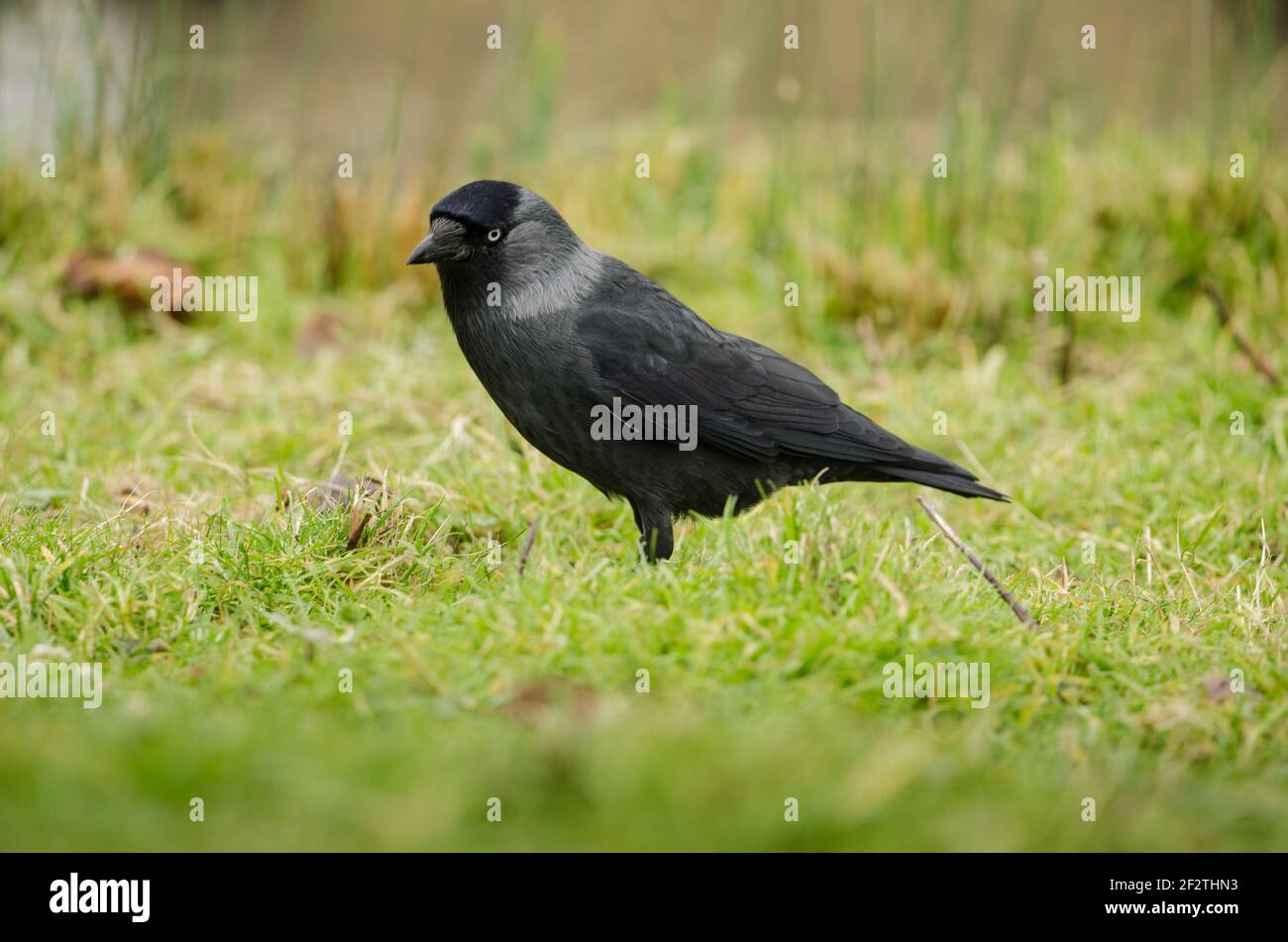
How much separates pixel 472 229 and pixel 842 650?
1649 mm

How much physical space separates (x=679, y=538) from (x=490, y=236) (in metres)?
1.12

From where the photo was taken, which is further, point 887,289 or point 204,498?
point 887,289

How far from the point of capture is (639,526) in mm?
3869

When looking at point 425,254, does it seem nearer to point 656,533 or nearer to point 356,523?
point 356,523

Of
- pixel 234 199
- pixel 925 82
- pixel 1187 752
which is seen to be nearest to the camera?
pixel 1187 752

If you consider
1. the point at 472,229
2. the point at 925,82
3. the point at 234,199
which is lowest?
the point at 472,229

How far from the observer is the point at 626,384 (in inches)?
145

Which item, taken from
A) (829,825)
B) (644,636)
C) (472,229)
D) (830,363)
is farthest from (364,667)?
(830,363)

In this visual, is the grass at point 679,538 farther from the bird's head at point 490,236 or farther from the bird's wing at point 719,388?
the bird's head at point 490,236

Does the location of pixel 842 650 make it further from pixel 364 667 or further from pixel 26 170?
pixel 26 170

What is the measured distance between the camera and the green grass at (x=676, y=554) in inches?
86.8

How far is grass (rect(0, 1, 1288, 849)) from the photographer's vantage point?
2211 mm

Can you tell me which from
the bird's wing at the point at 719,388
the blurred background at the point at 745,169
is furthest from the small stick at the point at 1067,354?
the bird's wing at the point at 719,388

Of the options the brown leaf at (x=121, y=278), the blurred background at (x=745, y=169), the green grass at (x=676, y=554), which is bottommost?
the green grass at (x=676, y=554)
